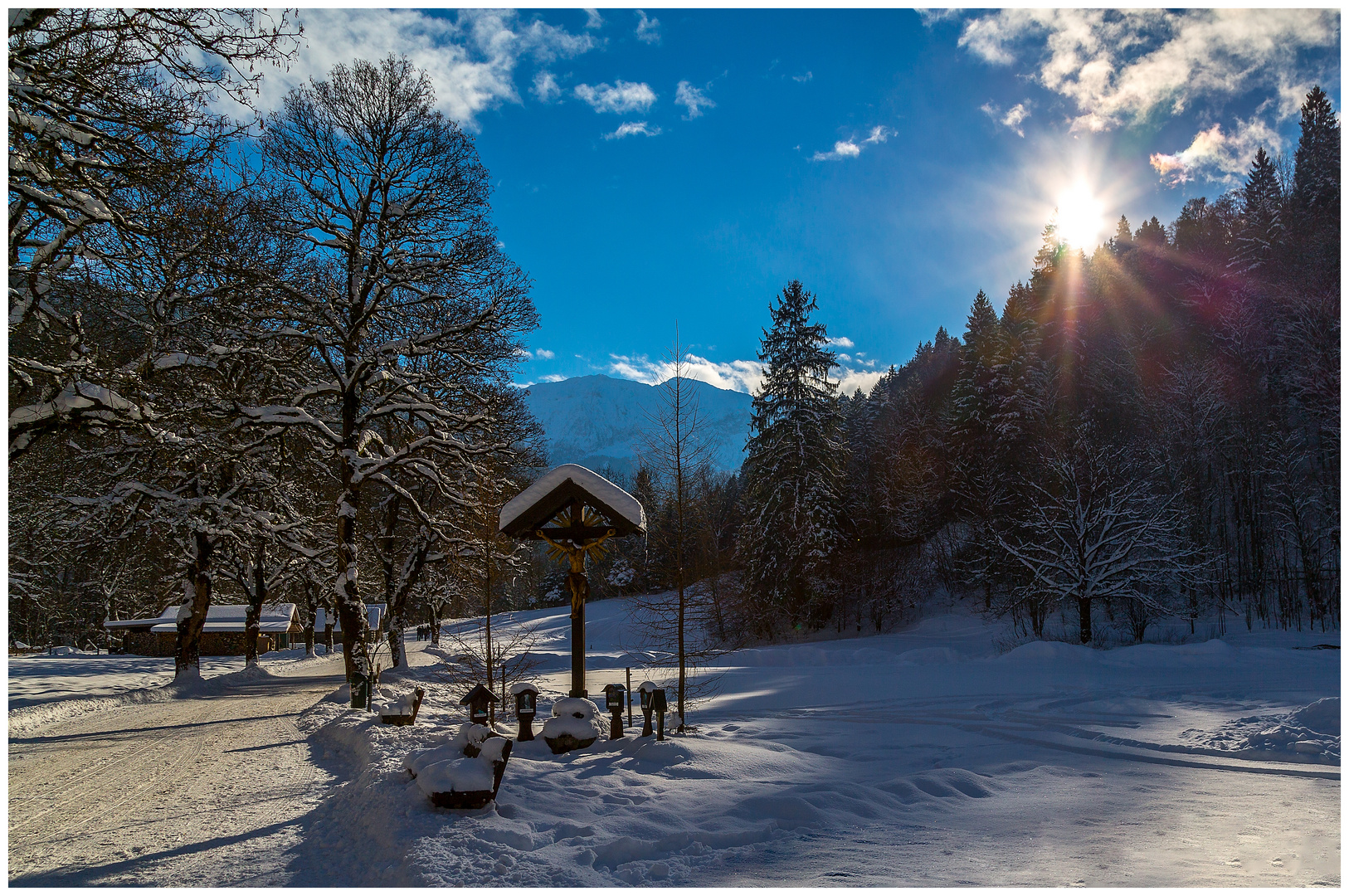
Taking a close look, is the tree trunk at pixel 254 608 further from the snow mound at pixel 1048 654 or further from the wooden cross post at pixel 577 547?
the snow mound at pixel 1048 654

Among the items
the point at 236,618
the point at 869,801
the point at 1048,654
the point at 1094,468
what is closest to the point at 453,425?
the point at 869,801

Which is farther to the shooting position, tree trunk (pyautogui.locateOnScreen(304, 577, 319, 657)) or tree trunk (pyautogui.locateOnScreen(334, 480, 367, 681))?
tree trunk (pyautogui.locateOnScreen(304, 577, 319, 657))

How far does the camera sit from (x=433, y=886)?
4.35 metres

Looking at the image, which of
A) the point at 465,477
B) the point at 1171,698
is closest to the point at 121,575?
the point at 465,477

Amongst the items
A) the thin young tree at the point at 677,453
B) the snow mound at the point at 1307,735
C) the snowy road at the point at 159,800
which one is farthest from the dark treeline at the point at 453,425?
the snow mound at the point at 1307,735

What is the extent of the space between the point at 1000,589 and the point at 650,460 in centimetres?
3009

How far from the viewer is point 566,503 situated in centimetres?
1026

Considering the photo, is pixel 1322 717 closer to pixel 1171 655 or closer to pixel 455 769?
pixel 1171 655

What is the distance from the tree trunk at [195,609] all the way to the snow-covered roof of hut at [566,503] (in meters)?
12.1

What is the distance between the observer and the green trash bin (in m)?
12.5

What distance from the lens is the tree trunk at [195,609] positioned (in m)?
17.2

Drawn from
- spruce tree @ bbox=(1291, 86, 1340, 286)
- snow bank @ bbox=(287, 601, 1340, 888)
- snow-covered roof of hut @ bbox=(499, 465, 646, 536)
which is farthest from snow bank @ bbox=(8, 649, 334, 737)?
spruce tree @ bbox=(1291, 86, 1340, 286)

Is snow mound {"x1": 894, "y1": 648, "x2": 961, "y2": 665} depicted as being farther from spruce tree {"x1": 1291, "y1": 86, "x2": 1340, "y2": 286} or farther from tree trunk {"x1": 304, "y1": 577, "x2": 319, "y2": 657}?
spruce tree {"x1": 1291, "y1": 86, "x2": 1340, "y2": 286}

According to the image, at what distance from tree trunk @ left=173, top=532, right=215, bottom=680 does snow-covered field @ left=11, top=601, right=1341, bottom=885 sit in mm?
5653
